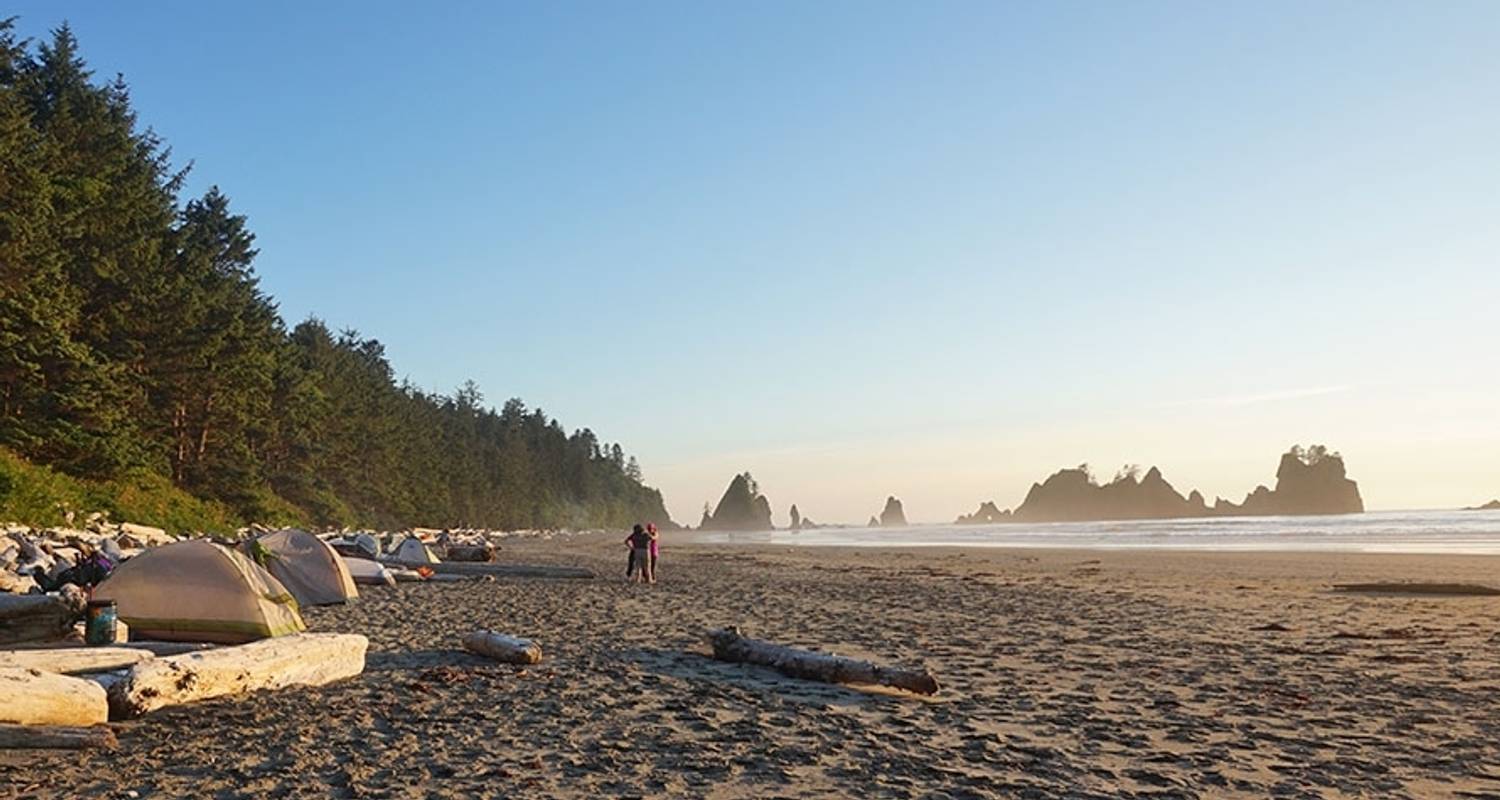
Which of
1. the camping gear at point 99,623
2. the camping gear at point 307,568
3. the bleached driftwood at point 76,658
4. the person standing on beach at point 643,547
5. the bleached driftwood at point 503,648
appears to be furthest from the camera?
the person standing on beach at point 643,547

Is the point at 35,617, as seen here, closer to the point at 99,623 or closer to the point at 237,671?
the point at 99,623

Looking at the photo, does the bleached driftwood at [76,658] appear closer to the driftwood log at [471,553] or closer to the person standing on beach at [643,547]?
the person standing on beach at [643,547]

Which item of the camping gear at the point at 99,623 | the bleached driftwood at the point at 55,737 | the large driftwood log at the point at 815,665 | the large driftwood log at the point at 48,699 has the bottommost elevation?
the large driftwood log at the point at 815,665

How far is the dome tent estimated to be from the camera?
1023cm

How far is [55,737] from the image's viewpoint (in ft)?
20.4

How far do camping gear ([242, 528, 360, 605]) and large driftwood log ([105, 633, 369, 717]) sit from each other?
7.36 meters

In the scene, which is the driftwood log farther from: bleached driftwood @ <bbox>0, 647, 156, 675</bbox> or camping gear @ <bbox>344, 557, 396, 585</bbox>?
bleached driftwood @ <bbox>0, 647, 156, 675</bbox>

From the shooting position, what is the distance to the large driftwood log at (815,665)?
8656 mm

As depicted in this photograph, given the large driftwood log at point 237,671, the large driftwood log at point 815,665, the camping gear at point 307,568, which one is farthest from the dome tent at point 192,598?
the large driftwood log at point 815,665

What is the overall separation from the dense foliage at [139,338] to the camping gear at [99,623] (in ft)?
69.2

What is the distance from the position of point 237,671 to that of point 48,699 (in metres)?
1.76

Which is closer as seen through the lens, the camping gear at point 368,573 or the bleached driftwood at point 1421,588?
the bleached driftwood at point 1421,588

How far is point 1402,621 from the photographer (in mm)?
14375

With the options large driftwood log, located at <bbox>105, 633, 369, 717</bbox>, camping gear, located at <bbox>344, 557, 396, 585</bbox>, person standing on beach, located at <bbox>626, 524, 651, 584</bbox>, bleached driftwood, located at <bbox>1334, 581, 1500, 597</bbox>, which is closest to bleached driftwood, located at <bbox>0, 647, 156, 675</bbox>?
large driftwood log, located at <bbox>105, 633, 369, 717</bbox>
